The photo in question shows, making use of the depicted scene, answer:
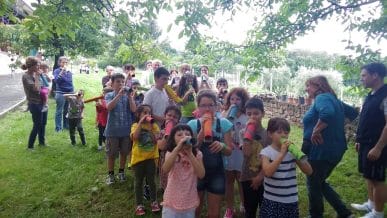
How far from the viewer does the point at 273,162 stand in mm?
3080

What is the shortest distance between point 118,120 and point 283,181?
2796 mm

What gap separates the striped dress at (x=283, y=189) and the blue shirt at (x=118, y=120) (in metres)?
2.59

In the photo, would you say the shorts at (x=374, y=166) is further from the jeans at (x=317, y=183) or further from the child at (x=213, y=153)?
the child at (x=213, y=153)

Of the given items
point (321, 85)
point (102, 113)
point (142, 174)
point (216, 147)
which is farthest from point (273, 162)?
point (102, 113)

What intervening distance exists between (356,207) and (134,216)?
288 centimetres

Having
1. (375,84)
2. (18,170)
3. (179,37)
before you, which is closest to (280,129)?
(375,84)

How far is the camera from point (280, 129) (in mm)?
3230

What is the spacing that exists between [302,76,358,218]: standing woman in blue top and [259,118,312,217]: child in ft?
2.47

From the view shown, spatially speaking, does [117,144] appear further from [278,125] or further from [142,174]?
[278,125]

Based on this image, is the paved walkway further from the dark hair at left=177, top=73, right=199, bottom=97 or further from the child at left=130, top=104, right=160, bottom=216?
the child at left=130, top=104, right=160, bottom=216

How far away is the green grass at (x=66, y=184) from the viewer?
4770mm

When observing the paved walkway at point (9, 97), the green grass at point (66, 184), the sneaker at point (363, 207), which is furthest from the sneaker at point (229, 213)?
the paved walkway at point (9, 97)

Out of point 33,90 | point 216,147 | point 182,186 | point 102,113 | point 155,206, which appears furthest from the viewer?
point 33,90

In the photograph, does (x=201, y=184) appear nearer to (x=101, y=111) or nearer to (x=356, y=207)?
(x=356, y=207)
